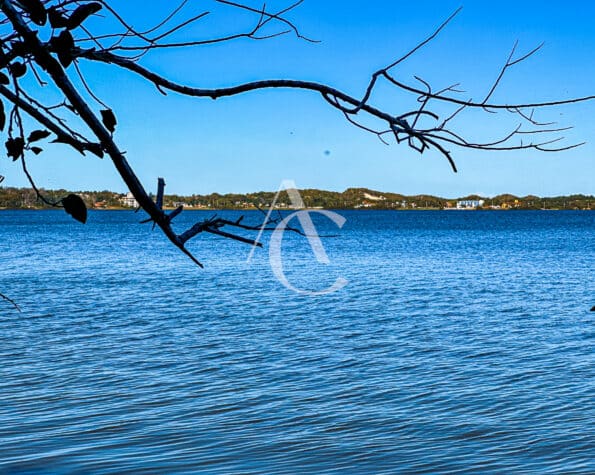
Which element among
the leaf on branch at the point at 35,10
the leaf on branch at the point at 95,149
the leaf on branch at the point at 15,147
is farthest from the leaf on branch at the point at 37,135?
the leaf on branch at the point at 35,10

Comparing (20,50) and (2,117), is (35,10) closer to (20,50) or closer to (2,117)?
(20,50)

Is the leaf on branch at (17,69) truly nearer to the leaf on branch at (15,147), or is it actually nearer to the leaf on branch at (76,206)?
the leaf on branch at (15,147)

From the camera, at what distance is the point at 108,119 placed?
2.03 metres

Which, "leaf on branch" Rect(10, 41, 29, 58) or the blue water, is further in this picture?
the blue water

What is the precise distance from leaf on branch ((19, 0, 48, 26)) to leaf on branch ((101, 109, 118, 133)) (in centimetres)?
→ 27

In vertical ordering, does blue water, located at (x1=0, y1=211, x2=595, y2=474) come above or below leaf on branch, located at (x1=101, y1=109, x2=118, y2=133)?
below

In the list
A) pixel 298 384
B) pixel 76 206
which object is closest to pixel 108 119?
pixel 76 206

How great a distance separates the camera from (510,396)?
14.3 meters

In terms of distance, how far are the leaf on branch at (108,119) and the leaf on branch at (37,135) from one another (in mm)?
211

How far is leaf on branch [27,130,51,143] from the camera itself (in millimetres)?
2123

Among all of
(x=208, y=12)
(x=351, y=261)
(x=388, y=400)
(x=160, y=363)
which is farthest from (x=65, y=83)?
(x=351, y=261)

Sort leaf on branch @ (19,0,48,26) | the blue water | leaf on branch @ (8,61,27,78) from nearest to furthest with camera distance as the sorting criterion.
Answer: leaf on branch @ (19,0,48,26) < leaf on branch @ (8,61,27,78) < the blue water

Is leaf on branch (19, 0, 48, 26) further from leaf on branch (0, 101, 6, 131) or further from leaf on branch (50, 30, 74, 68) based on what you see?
leaf on branch (0, 101, 6, 131)

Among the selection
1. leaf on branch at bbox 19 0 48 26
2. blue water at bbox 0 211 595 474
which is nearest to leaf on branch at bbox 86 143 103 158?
leaf on branch at bbox 19 0 48 26
